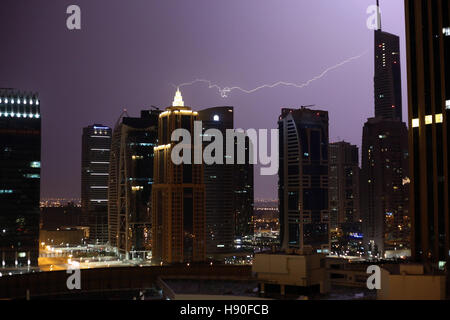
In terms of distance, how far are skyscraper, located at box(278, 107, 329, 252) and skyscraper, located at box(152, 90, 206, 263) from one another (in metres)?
46.1

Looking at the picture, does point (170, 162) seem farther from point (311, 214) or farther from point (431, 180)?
point (431, 180)

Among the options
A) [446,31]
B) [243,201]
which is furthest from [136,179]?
[446,31]

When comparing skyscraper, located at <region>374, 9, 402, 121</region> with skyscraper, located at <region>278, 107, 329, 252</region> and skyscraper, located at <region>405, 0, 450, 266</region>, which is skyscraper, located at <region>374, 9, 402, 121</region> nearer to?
skyscraper, located at <region>278, 107, 329, 252</region>

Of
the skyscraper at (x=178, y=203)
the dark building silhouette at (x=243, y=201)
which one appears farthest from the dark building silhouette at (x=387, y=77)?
the skyscraper at (x=178, y=203)

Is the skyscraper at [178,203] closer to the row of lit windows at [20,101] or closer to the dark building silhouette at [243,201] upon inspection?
the row of lit windows at [20,101]

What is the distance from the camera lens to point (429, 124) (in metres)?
48.0

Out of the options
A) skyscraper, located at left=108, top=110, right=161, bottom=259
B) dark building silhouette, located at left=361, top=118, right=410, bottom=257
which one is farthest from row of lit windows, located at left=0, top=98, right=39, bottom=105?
dark building silhouette, located at left=361, top=118, right=410, bottom=257

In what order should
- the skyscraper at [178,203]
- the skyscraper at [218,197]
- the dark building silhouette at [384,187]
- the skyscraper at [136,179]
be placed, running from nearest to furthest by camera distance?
the skyscraper at [178,203], the skyscraper at [136,179], the dark building silhouette at [384,187], the skyscraper at [218,197]

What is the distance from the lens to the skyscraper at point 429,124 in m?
46.8

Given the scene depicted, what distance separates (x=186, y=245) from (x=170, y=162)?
16.7 m

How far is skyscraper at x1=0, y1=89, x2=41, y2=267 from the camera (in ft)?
339

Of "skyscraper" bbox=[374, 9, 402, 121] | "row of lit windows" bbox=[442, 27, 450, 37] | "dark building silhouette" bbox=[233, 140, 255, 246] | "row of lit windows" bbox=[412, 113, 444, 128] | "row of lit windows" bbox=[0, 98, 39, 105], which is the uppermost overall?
"skyscraper" bbox=[374, 9, 402, 121]

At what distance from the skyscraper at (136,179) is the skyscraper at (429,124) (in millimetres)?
103088

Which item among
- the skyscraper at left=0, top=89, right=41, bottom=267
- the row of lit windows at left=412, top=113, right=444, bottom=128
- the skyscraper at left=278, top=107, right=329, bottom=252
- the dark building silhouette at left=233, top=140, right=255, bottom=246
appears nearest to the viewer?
the row of lit windows at left=412, top=113, right=444, bottom=128
